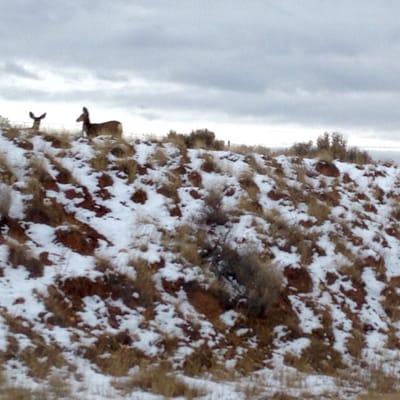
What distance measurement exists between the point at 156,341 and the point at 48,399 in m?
3.16

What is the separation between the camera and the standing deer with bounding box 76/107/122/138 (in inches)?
773

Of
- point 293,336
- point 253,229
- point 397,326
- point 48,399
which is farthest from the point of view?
point 253,229

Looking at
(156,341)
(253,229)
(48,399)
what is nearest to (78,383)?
(48,399)

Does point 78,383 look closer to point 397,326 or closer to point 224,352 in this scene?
point 224,352

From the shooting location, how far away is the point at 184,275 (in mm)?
13633

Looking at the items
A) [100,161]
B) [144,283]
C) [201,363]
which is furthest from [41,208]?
[201,363]

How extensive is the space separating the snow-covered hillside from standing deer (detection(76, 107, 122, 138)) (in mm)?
1507

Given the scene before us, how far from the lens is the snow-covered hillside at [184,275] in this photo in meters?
10.8

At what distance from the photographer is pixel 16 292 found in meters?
11.7

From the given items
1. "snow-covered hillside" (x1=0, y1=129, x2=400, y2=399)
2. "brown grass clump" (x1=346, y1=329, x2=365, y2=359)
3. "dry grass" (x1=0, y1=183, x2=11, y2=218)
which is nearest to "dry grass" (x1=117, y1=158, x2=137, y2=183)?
"snow-covered hillside" (x1=0, y1=129, x2=400, y2=399)

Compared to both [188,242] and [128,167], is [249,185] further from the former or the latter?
[188,242]

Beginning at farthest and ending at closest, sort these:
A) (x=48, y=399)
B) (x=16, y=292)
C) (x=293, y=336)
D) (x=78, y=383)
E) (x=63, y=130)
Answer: (x=63, y=130) → (x=293, y=336) → (x=16, y=292) → (x=78, y=383) → (x=48, y=399)

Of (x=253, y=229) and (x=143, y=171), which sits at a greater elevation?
(x=143, y=171)

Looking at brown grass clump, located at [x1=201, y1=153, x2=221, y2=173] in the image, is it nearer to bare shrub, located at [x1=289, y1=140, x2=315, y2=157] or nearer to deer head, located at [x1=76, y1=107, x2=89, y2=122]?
deer head, located at [x1=76, y1=107, x2=89, y2=122]
